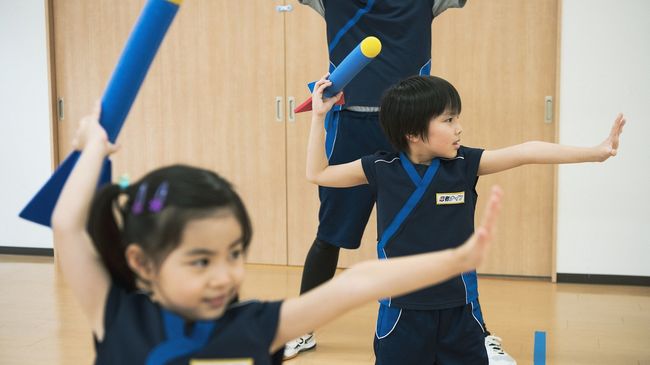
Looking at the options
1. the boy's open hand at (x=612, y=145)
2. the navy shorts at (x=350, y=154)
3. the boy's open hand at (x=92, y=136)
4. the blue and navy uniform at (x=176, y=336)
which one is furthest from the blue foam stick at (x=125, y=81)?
the navy shorts at (x=350, y=154)

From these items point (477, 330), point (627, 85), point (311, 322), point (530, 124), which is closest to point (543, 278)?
point (530, 124)

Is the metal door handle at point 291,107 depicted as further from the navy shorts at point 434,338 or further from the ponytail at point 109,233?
the ponytail at point 109,233

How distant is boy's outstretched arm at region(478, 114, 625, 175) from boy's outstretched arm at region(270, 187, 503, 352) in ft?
3.21

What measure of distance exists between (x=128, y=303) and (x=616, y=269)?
11.6ft

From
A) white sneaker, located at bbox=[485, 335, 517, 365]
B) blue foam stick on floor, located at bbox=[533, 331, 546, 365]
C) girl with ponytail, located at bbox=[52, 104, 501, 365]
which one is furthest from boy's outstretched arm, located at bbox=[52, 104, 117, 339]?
blue foam stick on floor, located at bbox=[533, 331, 546, 365]

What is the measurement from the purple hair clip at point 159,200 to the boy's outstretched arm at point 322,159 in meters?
0.99

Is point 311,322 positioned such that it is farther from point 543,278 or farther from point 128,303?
point 543,278

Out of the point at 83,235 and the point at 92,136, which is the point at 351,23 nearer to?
the point at 92,136

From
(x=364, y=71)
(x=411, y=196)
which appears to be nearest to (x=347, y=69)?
(x=411, y=196)

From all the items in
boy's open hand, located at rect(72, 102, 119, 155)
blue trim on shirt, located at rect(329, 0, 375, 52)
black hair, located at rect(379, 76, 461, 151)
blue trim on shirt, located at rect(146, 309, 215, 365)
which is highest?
blue trim on shirt, located at rect(329, 0, 375, 52)

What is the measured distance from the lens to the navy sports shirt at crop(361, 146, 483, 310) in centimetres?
208

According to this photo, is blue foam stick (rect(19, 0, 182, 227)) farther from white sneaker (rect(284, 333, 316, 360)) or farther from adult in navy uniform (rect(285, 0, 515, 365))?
white sneaker (rect(284, 333, 316, 360))

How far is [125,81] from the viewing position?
4.35ft

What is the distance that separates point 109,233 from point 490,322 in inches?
99.7
